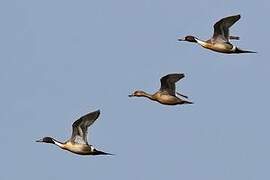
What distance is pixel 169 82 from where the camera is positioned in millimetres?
50469

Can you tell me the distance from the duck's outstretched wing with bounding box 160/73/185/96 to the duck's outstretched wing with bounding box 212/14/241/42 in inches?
97.2

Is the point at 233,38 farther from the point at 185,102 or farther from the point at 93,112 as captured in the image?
the point at 93,112

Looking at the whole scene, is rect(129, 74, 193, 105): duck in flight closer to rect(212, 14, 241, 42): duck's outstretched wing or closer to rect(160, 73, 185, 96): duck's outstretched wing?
rect(160, 73, 185, 96): duck's outstretched wing

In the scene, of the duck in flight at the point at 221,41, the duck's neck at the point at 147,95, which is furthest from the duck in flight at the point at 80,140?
the duck in flight at the point at 221,41

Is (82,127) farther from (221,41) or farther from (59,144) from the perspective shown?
(221,41)

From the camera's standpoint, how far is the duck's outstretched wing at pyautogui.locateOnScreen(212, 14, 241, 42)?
47.5m

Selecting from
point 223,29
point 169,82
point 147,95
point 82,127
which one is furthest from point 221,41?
point 82,127

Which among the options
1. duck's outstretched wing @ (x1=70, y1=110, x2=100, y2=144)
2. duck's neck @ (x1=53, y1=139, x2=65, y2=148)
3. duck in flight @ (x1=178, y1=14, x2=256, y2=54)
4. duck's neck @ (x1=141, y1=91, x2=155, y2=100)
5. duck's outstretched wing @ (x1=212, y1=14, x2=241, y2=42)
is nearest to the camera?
duck's outstretched wing @ (x1=70, y1=110, x2=100, y2=144)

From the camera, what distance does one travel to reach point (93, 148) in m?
46.3

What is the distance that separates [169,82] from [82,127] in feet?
20.2

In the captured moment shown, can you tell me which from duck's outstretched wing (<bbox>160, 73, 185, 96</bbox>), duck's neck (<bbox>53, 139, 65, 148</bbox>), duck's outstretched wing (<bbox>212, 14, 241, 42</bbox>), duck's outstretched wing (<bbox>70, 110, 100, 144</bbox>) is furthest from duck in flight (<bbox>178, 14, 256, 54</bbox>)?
duck's neck (<bbox>53, 139, 65, 148</bbox>)

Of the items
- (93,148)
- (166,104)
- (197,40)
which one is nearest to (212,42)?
(197,40)

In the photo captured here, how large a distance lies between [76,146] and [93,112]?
9.35 ft

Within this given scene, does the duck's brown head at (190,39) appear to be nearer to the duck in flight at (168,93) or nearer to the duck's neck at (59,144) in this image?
the duck in flight at (168,93)
